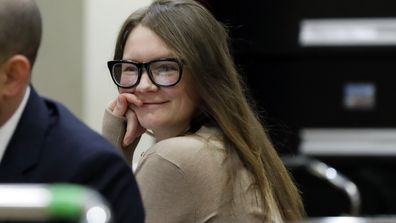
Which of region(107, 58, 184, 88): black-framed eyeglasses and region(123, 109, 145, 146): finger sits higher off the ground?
region(107, 58, 184, 88): black-framed eyeglasses

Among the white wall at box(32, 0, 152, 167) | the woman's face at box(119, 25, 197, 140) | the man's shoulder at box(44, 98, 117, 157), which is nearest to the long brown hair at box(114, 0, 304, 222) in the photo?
the woman's face at box(119, 25, 197, 140)

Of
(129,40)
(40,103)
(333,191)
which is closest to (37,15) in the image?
(40,103)

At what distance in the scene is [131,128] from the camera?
2.20 meters

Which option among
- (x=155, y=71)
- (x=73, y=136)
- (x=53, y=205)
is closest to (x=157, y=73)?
(x=155, y=71)

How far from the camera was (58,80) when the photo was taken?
377cm

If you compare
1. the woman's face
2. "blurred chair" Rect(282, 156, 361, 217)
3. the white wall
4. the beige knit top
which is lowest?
"blurred chair" Rect(282, 156, 361, 217)

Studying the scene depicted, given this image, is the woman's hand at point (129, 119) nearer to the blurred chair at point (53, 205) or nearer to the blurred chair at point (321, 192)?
the blurred chair at point (53, 205)

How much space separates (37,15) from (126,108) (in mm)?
566

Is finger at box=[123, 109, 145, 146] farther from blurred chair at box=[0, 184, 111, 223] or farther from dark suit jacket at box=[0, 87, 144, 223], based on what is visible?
blurred chair at box=[0, 184, 111, 223]

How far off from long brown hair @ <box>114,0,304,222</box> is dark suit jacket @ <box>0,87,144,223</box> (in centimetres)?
38

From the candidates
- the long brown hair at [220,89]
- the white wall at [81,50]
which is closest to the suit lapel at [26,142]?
the long brown hair at [220,89]

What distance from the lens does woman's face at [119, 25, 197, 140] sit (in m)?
2.02

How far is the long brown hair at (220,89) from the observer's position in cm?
198

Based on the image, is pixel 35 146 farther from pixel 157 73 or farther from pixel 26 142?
pixel 157 73
